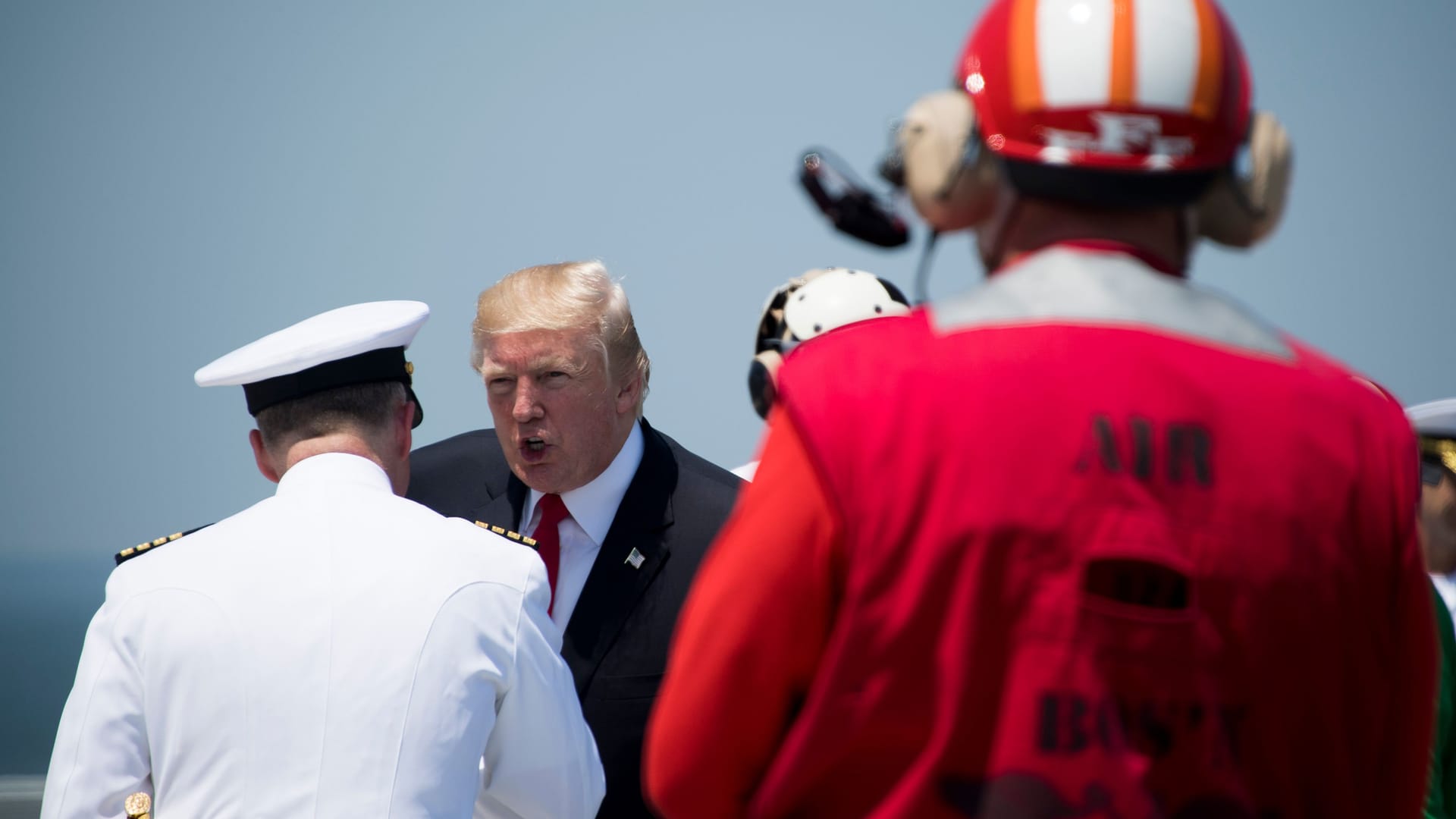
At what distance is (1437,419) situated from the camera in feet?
11.0

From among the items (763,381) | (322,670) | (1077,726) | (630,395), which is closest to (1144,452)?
(1077,726)

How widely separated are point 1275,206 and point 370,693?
5.27 feet

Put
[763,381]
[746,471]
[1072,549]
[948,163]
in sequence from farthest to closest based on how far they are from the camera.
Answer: [746,471] < [763,381] < [948,163] < [1072,549]

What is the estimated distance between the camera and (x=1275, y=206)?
4.97 feet

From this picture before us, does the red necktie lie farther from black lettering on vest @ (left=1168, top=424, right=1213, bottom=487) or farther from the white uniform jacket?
black lettering on vest @ (left=1168, top=424, right=1213, bottom=487)

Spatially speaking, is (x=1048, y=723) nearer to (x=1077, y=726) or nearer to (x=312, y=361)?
(x=1077, y=726)

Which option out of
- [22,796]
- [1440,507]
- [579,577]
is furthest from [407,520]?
Result: [22,796]

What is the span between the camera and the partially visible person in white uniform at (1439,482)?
3.33 metres

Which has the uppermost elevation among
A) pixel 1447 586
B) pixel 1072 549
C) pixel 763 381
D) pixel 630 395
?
pixel 1072 549

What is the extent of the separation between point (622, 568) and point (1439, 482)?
1863 mm

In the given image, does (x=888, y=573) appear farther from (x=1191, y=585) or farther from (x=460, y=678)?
(x=460, y=678)

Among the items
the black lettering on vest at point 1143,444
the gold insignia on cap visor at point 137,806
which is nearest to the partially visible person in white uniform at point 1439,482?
the black lettering on vest at point 1143,444

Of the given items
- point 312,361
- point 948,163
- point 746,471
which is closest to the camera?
point 948,163

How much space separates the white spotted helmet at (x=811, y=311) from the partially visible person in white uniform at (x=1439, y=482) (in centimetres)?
120
